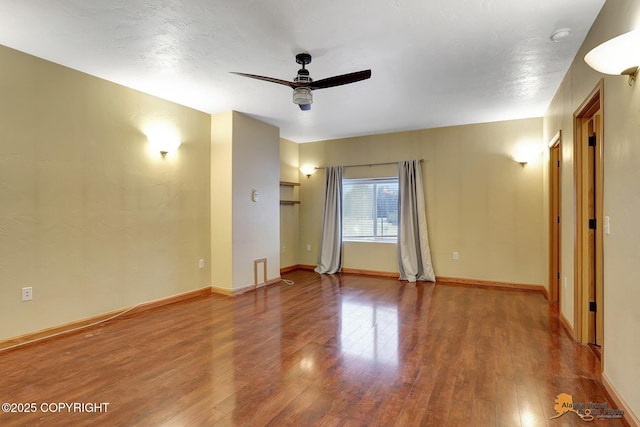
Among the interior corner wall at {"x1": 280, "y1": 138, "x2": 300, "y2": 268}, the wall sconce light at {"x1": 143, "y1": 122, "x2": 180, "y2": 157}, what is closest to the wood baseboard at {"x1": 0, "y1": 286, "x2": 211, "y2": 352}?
the wall sconce light at {"x1": 143, "y1": 122, "x2": 180, "y2": 157}

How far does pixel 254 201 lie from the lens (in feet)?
16.9

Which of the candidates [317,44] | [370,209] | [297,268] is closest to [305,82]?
[317,44]

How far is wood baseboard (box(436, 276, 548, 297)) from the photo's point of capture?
5.00 meters

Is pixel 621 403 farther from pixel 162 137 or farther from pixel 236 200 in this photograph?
pixel 162 137

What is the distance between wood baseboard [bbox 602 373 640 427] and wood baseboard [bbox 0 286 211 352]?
4.46 m

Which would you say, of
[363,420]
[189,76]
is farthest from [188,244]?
[363,420]

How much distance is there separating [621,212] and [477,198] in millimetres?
3543

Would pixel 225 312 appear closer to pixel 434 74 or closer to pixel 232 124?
pixel 232 124

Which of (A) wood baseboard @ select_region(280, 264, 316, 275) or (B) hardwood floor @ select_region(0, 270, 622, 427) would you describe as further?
(A) wood baseboard @ select_region(280, 264, 316, 275)

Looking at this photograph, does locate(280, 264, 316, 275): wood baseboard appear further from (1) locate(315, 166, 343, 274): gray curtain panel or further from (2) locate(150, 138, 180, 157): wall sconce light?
(2) locate(150, 138, 180, 157): wall sconce light

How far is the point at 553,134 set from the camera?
414cm

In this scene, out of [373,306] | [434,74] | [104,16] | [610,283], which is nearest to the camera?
[610,283]

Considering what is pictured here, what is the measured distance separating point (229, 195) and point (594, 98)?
13.7 feet

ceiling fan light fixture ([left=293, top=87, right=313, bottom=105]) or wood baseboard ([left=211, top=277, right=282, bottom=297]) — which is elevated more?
ceiling fan light fixture ([left=293, top=87, right=313, bottom=105])
